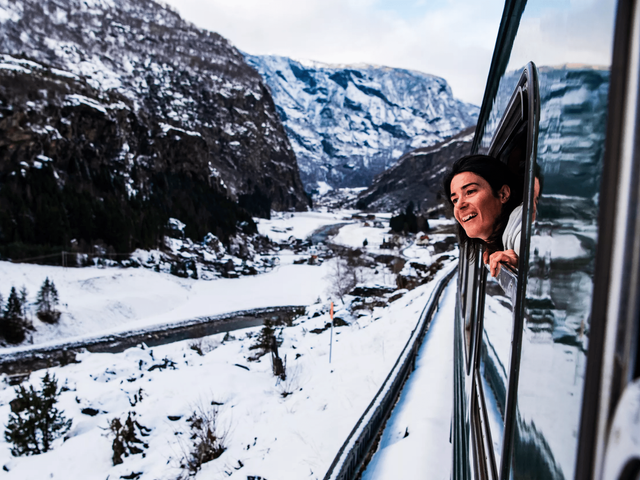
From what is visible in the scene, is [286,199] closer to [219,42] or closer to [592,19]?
[219,42]

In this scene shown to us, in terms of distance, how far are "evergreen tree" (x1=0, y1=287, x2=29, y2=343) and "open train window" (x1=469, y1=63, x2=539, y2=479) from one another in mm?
20469

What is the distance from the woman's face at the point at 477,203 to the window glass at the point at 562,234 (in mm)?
419

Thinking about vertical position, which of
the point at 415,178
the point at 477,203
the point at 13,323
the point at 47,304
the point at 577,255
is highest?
the point at 415,178

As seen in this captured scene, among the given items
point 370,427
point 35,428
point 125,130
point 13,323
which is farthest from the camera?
point 125,130

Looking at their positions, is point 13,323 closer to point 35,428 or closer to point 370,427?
point 35,428

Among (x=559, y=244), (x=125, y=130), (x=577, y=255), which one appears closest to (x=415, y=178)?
(x=125, y=130)

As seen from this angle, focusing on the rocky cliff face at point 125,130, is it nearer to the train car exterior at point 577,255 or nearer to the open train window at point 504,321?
the open train window at point 504,321

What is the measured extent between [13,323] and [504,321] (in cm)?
2088

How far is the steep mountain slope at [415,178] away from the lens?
360 ft

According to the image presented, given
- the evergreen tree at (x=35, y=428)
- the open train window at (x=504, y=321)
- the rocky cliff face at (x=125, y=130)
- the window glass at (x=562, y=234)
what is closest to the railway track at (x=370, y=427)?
the open train window at (x=504, y=321)

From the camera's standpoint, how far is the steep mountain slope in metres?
110

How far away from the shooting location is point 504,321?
46.4 inches

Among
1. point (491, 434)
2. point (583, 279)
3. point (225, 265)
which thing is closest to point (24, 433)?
point (491, 434)

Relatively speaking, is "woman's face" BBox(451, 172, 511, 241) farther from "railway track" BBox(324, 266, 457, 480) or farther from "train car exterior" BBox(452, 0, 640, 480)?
"railway track" BBox(324, 266, 457, 480)
